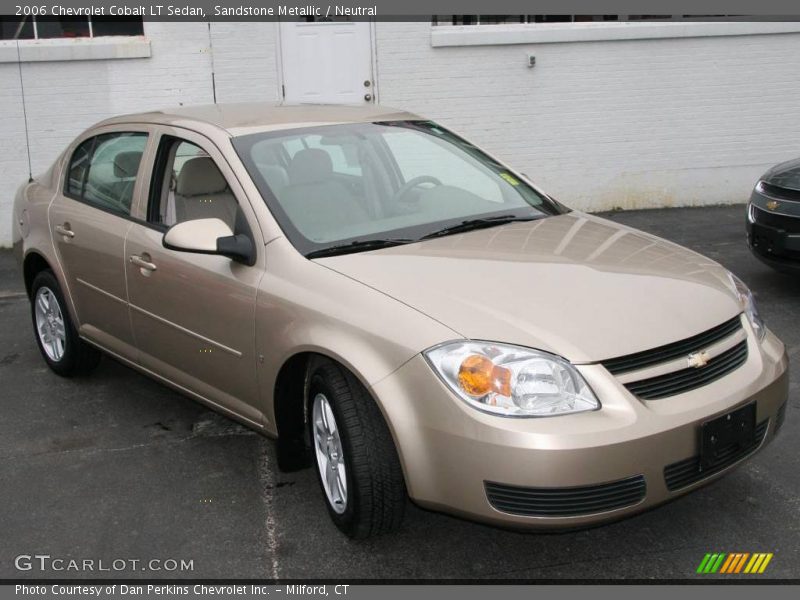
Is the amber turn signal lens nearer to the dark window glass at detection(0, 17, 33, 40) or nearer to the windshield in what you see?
the windshield

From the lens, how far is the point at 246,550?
11.9 ft

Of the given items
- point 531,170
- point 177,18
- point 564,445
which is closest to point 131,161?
point 564,445

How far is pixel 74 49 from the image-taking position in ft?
32.3

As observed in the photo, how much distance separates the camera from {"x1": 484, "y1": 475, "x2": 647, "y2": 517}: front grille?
9.91 ft

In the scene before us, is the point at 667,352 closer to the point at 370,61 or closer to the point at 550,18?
the point at 370,61

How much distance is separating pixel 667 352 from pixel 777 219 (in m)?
3.89

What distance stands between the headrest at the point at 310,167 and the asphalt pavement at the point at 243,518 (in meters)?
1.35

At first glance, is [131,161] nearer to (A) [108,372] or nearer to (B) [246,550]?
(A) [108,372]

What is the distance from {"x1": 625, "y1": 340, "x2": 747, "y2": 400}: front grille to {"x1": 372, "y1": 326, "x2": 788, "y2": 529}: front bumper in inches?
1.3

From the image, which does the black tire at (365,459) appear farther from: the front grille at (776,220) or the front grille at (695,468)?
the front grille at (776,220)

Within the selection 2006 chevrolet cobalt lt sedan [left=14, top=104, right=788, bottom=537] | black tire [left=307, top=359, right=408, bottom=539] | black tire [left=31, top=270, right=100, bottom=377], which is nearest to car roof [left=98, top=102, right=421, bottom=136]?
2006 chevrolet cobalt lt sedan [left=14, top=104, right=788, bottom=537]

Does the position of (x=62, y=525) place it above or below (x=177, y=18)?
below

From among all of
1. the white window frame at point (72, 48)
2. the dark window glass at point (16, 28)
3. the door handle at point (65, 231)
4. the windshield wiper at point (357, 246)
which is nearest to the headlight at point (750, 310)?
the windshield wiper at point (357, 246)

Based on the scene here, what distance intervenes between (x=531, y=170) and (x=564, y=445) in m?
8.10
